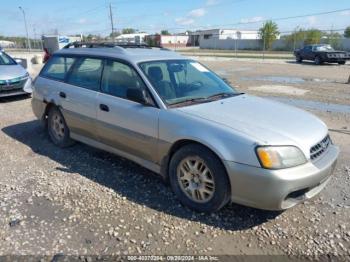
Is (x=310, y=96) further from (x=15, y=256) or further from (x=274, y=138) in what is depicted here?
(x=15, y=256)

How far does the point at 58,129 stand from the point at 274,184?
3.85 meters

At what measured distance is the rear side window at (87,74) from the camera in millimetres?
4621

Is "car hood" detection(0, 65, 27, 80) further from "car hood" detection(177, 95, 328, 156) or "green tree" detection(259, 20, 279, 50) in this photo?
"green tree" detection(259, 20, 279, 50)

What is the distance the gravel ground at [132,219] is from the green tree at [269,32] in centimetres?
5479

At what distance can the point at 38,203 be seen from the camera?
12.3 ft

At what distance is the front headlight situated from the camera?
9.76 feet

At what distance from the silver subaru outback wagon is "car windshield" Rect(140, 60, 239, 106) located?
0.01 meters

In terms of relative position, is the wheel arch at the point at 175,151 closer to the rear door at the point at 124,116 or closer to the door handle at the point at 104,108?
the rear door at the point at 124,116

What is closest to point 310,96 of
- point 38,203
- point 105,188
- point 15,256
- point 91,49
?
point 91,49

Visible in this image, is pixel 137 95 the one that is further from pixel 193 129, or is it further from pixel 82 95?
pixel 82 95

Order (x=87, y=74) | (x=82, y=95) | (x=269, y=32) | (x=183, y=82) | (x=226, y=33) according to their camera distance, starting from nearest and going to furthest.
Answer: (x=183, y=82) < (x=82, y=95) < (x=87, y=74) < (x=269, y=32) < (x=226, y=33)

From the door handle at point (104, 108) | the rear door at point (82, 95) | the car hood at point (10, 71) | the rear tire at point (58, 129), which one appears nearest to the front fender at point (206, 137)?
the door handle at point (104, 108)

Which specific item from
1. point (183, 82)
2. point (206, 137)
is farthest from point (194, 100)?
point (206, 137)

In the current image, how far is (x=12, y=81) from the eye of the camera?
9289 mm
